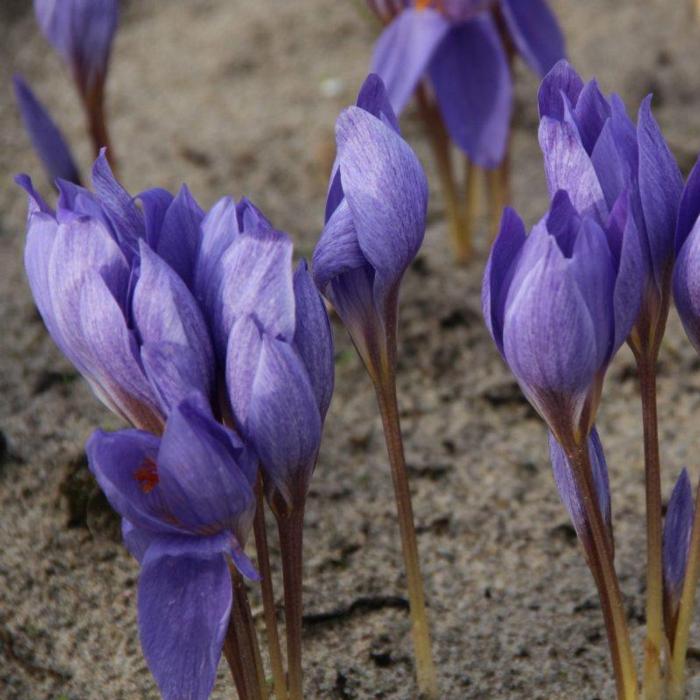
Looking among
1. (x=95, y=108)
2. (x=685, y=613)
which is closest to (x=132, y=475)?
(x=685, y=613)

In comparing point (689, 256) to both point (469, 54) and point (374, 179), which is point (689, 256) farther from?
point (469, 54)

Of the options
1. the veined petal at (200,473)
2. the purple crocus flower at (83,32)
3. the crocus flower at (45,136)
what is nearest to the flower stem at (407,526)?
the veined petal at (200,473)

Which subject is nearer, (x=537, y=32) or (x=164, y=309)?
(x=164, y=309)

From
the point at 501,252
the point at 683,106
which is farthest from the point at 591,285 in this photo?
the point at 683,106

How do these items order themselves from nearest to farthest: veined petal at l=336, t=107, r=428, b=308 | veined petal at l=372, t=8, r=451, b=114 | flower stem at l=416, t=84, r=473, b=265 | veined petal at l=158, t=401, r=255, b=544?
1. veined petal at l=158, t=401, r=255, b=544
2. veined petal at l=336, t=107, r=428, b=308
3. veined petal at l=372, t=8, r=451, b=114
4. flower stem at l=416, t=84, r=473, b=265

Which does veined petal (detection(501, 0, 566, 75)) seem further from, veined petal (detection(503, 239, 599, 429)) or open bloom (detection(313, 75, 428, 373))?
veined petal (detection(503, 239, 599, 429))

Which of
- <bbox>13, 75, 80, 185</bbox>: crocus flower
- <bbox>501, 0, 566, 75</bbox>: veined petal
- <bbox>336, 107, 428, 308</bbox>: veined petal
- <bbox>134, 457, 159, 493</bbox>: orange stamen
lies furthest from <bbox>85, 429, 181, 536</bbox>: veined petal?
<bbox>501, 0, 566, 75</bbox>: veined petal

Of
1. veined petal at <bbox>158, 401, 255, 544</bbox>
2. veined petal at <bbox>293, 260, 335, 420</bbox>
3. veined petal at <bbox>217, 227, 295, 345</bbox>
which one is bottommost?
veined petal at <bbox>158, 401, 255, 544</bbox>

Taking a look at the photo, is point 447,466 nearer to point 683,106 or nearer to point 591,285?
point 591,285
